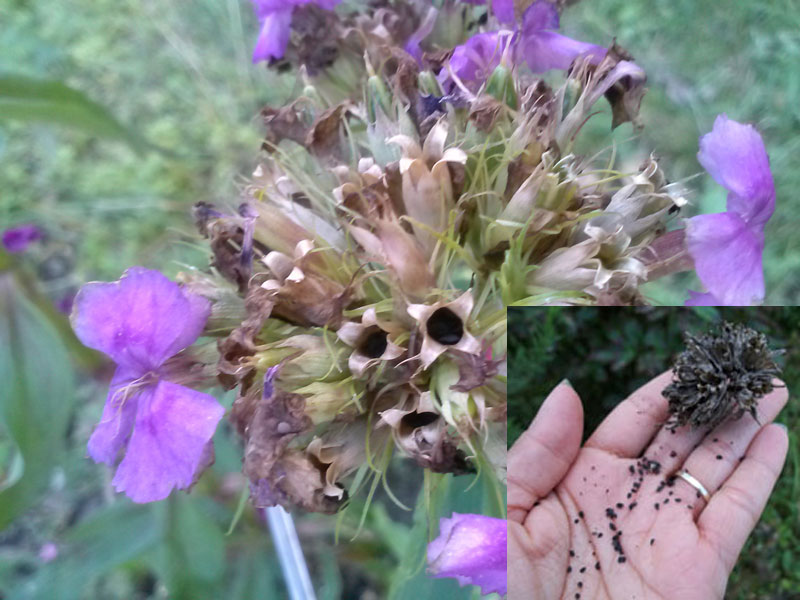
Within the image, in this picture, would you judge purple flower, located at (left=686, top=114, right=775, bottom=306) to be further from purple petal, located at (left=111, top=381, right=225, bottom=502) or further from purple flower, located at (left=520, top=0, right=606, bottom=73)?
purple petal, located at (left=111, top=381, right=225, bottom=502)

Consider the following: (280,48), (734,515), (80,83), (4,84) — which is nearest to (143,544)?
(4,84)

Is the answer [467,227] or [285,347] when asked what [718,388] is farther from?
[285,347]

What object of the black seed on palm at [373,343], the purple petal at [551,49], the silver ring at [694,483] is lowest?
the silver ring at [694,483]

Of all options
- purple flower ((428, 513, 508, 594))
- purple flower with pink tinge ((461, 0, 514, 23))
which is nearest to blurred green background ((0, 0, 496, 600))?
purple flower ((428, 513, 508, 594))

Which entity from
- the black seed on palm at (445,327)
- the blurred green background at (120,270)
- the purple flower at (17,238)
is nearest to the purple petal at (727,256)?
the black seed on palm at (445,327)

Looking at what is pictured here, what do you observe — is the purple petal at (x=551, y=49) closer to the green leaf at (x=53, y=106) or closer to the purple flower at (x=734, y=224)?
the purple flower at (x=734, y=224)

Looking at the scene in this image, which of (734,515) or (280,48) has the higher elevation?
(280,48)

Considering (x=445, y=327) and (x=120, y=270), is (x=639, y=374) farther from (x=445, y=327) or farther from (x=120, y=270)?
(x=120, y=270)

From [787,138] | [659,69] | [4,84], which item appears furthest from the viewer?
[659,69]
